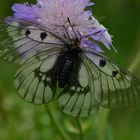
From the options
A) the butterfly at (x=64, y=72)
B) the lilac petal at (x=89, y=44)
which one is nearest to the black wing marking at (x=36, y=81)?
the butterfly at (x=64, y=72)

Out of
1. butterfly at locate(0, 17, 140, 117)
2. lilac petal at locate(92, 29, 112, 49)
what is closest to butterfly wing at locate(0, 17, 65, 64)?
butterfly at locate(0, 17, 140, 117)

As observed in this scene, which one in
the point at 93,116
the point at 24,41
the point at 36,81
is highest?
the point at 24,41

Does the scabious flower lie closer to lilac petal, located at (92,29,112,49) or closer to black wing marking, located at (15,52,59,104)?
lilac petal, located at (92,29,112,49)

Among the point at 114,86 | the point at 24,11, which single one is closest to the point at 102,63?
the point at 114,86

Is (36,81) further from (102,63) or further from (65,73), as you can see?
(102,63)

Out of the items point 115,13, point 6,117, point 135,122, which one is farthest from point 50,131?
point 115,13

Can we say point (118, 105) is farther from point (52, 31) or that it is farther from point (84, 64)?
point (52, 31)
